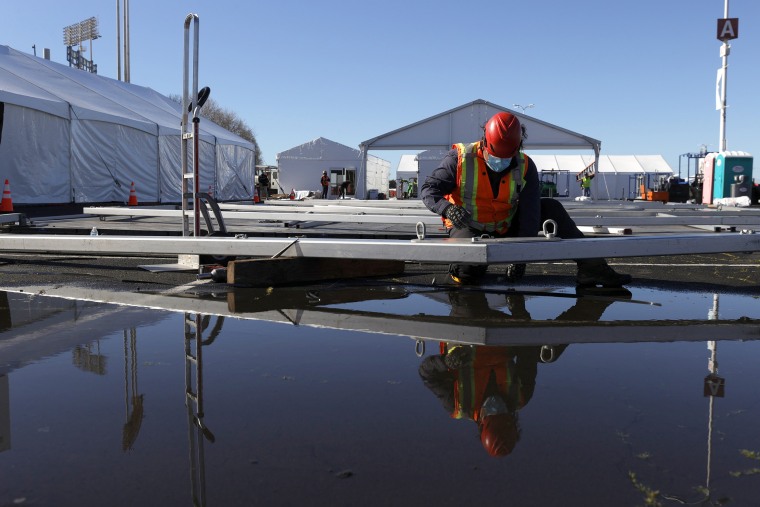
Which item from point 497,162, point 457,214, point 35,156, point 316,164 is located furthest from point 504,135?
point 316,164

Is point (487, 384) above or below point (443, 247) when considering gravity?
below

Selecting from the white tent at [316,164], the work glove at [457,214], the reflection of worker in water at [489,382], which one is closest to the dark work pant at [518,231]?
the work glove at [457,214]

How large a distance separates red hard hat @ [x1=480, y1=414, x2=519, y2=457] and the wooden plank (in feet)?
9.59

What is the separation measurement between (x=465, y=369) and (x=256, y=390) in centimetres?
81

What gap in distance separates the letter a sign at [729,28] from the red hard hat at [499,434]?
25.9m

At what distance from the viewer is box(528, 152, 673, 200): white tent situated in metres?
47.8

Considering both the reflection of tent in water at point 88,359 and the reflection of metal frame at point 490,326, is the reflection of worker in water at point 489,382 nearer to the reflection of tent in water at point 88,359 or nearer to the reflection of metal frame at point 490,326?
the reflection of metal frame at point 490,326

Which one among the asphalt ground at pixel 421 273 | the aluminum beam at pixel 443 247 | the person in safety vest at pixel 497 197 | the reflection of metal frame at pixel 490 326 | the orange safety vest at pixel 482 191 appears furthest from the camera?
the asphalt ground at pixel 421 273

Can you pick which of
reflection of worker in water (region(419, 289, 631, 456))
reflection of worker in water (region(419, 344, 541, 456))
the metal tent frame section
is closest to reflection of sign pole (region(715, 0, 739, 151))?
the metal tent frame section

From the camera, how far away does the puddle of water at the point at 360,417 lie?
166 centimetres

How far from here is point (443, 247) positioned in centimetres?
407

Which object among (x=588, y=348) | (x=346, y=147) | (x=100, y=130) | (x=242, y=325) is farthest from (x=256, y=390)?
(x=346, y=147)

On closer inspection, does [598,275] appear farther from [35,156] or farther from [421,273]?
[35,156]

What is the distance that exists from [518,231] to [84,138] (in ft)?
61.4
